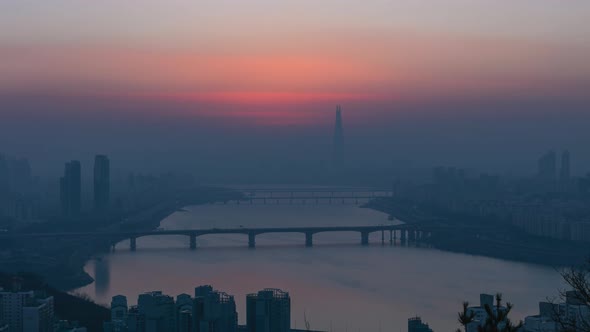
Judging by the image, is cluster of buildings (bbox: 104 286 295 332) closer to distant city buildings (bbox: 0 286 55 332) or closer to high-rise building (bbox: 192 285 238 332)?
high-rise building (bbox: 192 285 238 332)

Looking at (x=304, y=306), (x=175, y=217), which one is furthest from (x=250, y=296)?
(x=175, y=217)

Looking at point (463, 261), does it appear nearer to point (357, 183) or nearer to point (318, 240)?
point (318, 240)

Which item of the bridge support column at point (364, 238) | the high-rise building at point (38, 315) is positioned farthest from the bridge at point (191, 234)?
the high-rise building at point (38, 315)

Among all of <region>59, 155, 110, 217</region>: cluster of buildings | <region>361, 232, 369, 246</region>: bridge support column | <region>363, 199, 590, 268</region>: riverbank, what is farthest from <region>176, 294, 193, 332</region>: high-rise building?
<region>59, 155, 110, 217</region>: cluster of buildings

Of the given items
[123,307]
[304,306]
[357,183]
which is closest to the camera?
[123,307]

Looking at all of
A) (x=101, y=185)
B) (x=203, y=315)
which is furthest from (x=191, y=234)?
(x=203, y=315)

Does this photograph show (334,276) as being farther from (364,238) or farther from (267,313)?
(364,238)
